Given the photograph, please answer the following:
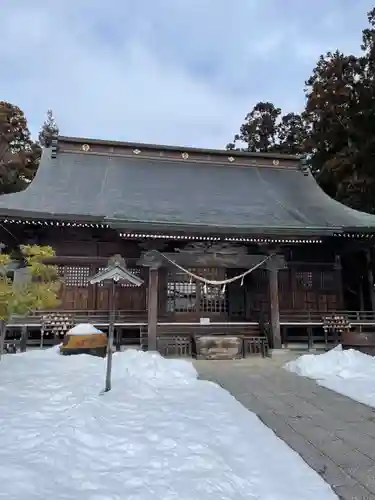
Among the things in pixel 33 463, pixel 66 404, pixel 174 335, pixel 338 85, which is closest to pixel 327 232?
pixel 174 335

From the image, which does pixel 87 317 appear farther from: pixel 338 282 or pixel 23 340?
pixel 338 282

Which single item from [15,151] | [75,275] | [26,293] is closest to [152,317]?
[75,275]

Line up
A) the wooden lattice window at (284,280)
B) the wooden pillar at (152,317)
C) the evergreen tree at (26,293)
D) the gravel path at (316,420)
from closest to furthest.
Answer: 1. the gravel path at (316,420)
2. the evergreen tree at (26,293)
3. the wooden pillar at (152,317)
4. the wooden lattice window at (284,280)

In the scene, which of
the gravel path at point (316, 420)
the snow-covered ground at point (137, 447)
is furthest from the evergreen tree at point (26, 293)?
the gravel path at point (316, 420)

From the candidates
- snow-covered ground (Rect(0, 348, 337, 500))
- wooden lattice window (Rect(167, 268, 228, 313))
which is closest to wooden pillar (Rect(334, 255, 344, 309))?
wooden lattice window (Rect(167, 268, 228, 313))

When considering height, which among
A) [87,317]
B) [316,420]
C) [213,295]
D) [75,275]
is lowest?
[316,420]

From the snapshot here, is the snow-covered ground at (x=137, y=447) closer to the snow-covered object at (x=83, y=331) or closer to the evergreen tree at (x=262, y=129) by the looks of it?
the snow-covered object at (x=83, y=331)

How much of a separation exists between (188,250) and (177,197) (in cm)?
312

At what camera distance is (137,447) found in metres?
3.40

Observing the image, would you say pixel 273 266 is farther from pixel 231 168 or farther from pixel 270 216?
pixel 231 168

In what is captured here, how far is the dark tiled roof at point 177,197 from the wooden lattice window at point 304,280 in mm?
1731

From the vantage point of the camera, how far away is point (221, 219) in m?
10.9

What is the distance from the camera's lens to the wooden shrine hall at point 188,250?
9.66 meters

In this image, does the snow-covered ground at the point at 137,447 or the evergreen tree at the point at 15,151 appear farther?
the evergreen tree at the point at 15,151
